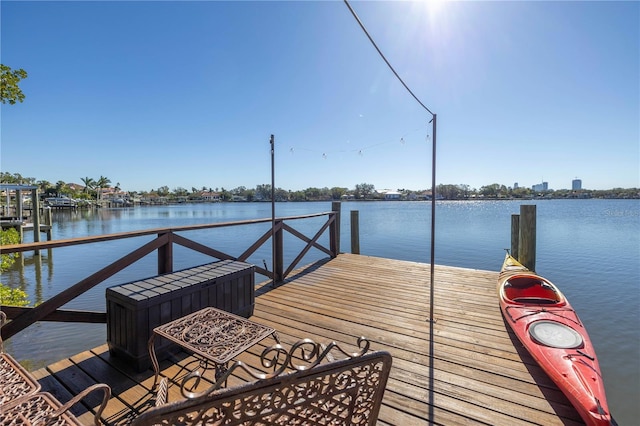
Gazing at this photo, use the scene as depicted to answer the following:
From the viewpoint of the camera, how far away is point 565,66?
7020 mm

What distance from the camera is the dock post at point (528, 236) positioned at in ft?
17.6

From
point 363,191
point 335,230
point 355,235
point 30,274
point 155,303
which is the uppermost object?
point 363,191

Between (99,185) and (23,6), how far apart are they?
83109mm

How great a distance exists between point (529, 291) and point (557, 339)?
1388 millimetres

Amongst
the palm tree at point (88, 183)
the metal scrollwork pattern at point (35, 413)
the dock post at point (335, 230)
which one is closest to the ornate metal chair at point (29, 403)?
the metal scrollwork pattern at point (35, 413)

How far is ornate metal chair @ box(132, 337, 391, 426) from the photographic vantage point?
77cm

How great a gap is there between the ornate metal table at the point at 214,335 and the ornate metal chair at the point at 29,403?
1.72ft

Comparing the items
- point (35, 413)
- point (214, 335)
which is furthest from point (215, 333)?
point (35, 413)

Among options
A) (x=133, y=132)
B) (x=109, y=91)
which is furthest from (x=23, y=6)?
(x=133, y=132)

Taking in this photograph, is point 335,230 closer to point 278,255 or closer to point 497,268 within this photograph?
A: point 278,255

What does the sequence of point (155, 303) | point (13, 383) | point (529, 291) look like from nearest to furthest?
point (13, 383) → point (155, 303) → point (529, 291)

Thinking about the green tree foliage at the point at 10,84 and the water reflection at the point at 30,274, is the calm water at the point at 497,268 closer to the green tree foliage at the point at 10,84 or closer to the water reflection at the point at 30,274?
the water reflection at the point at 30,274

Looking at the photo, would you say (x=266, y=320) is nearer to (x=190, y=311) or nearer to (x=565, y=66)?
(x=190, y=311)

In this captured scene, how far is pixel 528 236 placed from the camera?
539 centimetres
